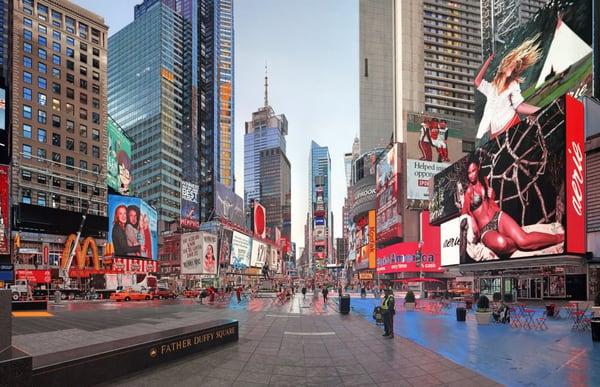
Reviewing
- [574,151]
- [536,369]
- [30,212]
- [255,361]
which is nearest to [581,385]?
[536,369]

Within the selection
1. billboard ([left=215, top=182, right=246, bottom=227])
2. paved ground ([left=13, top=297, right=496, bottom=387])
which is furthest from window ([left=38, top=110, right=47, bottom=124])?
paved ground ([left=13, top=297, right=496, bottom=387])

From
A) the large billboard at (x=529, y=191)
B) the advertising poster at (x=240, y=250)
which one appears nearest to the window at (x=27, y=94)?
the advertising poster at (x=240, y=250)

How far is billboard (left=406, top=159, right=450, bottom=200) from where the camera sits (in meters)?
109

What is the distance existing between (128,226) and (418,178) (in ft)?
212

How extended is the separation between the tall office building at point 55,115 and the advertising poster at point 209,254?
2502 cm

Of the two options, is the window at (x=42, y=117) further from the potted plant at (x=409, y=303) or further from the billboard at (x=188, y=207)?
the potted plant at (x=409, y=303)

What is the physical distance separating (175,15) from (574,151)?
190 meters

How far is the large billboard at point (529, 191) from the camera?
117 ft

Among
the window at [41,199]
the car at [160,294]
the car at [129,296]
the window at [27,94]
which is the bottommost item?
the car at [160,294]

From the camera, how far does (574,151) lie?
3600 cm

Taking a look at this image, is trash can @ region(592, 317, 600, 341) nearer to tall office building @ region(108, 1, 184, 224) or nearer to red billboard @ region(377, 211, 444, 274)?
red billboard @ region(377, 211, 444, 274)

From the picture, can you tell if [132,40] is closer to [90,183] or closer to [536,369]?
[90,183]

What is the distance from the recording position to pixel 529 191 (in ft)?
130

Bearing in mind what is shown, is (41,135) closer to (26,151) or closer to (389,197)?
(26,151)
